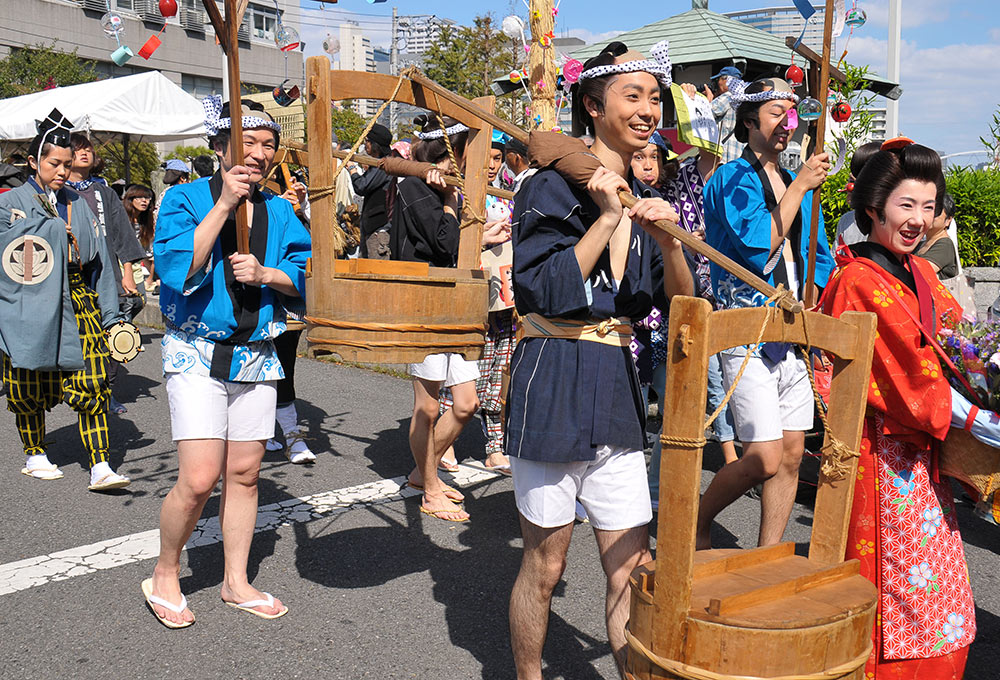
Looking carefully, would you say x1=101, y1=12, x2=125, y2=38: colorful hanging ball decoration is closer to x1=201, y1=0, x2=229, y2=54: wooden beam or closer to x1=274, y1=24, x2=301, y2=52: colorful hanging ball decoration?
x1=274, y1=24, x2=301, y2=52: colorful hanging ball decoration

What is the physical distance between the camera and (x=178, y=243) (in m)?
3.42

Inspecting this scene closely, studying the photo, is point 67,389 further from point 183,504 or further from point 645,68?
point 645,68

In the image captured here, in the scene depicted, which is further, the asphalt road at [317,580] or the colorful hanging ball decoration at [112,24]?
the colorful hanging ball decoration at [112,24]

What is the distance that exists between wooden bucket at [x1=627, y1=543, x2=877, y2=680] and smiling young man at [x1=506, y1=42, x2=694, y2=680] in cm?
49

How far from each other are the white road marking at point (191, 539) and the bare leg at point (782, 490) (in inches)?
83.6

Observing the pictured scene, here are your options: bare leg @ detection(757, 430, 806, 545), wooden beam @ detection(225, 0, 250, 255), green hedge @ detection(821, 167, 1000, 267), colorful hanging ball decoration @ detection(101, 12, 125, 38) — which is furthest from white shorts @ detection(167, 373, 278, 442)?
green hedge @ detection(821, 167, 1000, 267)

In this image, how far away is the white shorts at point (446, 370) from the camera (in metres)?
4.92

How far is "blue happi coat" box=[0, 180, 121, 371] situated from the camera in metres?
5.52

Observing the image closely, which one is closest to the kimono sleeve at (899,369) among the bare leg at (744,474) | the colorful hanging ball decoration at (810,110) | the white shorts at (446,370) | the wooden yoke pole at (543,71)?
the colorful hanging ball decoration at (810,110)

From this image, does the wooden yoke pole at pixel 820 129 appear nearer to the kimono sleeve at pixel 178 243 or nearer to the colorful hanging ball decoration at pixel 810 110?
the colorful hanging ball decoration at pixel 810 110

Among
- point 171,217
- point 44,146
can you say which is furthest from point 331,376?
point 171,217

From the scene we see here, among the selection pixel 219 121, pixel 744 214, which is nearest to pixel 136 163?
pixel 219 121

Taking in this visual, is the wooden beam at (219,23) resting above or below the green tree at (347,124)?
below

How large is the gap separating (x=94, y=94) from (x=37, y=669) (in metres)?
11.6
